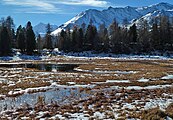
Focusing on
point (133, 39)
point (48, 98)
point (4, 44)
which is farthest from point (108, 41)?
point (48, 98)

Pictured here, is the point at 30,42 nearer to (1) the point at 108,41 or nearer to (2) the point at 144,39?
(1) the point at 108,41

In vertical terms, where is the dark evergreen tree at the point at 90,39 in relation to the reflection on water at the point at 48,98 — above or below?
above

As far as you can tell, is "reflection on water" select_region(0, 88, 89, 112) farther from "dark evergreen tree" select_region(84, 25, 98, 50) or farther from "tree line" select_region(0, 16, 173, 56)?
"dark evergreen tree" select_region(84, 25, 98, 50)

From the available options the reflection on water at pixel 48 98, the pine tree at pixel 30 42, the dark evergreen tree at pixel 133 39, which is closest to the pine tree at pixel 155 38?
the dark evergreen tree at pixel 133 39

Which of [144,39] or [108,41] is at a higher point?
[144,39]

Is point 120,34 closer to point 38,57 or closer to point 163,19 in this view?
point 163,19

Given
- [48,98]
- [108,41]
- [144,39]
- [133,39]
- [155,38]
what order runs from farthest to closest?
[133,39], [144,39], [155,38], [108,41], [48,98]

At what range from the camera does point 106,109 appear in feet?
62.3

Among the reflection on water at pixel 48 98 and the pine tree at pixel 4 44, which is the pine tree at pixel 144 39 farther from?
the reflection on water at pixel 48 98

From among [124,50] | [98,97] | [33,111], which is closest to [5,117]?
[33,111]

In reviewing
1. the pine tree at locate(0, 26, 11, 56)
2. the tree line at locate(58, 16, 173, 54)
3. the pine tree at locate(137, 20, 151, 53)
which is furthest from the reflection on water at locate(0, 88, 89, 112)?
the pine tree at locate(137, 20, 151, 53)

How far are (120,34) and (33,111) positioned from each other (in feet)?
368

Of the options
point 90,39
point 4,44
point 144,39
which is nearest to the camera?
point 4,44

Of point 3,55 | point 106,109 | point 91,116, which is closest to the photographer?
point 91,116
